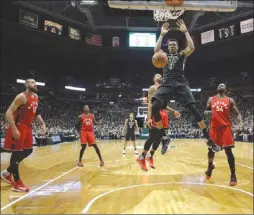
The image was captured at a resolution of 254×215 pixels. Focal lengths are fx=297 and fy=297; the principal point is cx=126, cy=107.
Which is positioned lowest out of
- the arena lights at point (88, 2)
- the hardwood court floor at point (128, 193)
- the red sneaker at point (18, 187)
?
the hardwood court floor at point (128, 193)

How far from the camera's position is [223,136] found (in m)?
6.74

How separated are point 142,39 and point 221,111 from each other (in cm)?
2165

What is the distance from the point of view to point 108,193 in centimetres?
627

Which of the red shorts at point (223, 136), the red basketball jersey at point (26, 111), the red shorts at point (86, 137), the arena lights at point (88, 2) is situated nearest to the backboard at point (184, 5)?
the red basketball jersey at point (26, 111)

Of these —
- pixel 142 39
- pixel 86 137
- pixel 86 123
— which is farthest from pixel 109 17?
pixel 86 137

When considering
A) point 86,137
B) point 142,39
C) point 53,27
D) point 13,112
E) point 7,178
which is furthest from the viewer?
point 142,39

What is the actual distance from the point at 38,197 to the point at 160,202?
2.33 m

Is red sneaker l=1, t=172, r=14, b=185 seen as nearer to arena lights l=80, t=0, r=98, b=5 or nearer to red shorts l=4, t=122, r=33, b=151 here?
red shorts l=4, t=122, r=33, b=151

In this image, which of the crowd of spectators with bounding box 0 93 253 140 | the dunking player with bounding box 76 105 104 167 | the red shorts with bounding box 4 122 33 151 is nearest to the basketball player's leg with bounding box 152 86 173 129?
the red shorts with bounding box 4 122 33 151

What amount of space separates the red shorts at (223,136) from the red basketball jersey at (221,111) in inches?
4.7

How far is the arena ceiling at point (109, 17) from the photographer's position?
2261 cm

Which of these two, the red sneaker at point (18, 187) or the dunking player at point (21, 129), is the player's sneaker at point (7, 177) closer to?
the dunking player at point (21, 129)

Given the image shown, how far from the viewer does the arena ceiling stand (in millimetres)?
22609

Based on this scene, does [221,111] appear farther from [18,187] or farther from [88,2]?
[88,2]
